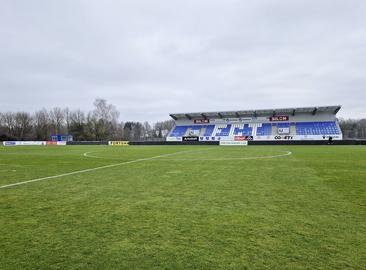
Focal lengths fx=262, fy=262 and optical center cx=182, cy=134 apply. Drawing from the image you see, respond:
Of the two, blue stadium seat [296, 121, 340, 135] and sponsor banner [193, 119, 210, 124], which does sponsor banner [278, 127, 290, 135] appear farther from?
sponsor banner [193, 119, 210, 124]

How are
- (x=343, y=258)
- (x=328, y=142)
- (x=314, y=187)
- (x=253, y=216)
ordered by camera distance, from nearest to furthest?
(x=343, y=258), (x=253, y=216), (x=314, y=187), (x=328, y=142)

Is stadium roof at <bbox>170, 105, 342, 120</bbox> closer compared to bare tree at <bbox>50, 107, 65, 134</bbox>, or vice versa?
stadium roof at <bbox>170, 105, 342, 120</bbox>

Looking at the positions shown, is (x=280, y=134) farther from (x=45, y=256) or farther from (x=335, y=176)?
(x=45, y=256)

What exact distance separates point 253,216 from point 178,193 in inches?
108

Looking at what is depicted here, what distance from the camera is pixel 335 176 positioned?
33.0 ft

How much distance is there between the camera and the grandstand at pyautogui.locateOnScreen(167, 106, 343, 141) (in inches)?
2124

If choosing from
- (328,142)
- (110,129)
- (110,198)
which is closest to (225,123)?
(328,142)

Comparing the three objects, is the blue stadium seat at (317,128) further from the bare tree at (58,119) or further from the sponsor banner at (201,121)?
the bare tree at (58,119)

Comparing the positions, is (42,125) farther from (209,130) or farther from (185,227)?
(185,227)

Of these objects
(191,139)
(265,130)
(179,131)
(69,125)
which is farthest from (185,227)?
(69,125)

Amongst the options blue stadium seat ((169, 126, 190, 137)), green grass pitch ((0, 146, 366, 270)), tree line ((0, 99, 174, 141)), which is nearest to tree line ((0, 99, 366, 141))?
tree line ((0, 99, 174, 141))

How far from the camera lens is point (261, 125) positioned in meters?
61.8

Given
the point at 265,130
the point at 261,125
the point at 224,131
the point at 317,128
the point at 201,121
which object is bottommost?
the point at 224,131

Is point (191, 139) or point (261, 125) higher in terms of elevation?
point (261, 125)
